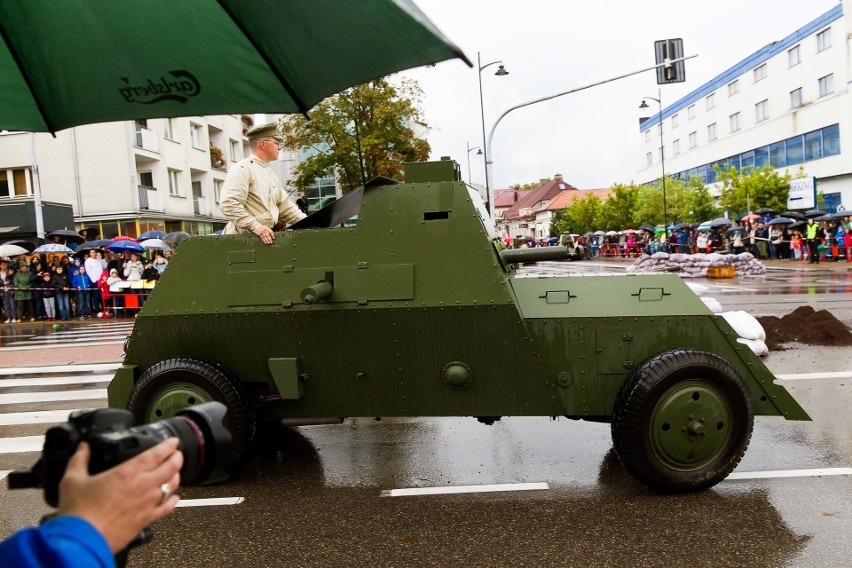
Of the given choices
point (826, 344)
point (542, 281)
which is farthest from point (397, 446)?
point (826, 344)

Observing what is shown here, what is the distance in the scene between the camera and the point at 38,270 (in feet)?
62.4

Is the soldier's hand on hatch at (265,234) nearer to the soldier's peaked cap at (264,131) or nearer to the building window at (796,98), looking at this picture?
the soldier's peaked cap at (264,131)

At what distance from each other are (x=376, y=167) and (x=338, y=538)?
24.5m

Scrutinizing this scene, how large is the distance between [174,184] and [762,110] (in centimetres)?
3744

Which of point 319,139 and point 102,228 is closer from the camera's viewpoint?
point 319,139

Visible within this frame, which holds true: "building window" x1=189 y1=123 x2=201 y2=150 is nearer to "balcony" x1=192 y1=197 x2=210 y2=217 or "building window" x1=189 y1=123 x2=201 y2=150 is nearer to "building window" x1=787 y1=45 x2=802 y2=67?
"balcony" x1=192 y1=197 x2=210 y2=217

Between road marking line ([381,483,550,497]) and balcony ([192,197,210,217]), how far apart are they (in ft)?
115

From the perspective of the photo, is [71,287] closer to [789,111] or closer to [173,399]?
[173,399]

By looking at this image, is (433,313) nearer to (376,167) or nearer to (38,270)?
(38,270)

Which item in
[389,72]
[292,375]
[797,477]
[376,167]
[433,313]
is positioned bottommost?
[797,477]

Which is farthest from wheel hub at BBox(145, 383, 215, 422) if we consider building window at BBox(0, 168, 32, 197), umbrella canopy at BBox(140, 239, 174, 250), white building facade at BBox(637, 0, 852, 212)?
white building facade at BBox(637, 0, 852, 212)

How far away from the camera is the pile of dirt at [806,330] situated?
9953 millimetres

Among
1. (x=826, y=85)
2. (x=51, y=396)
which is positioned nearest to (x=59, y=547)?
(x=51, y=396)

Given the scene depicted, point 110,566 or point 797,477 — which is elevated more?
point 110,566
